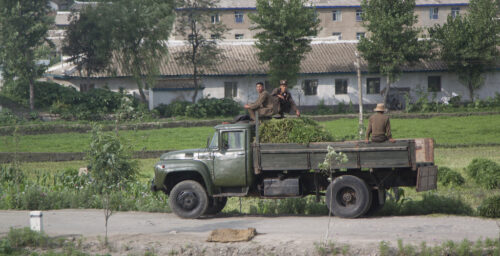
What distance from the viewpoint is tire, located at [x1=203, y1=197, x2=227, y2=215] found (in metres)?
16.0

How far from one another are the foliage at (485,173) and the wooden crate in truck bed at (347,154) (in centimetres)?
609

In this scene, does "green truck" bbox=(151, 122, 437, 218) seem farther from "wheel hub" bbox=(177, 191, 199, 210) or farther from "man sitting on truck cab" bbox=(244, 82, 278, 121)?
"man sitting on truck cab" bbox=(244, 82, 278, 121)

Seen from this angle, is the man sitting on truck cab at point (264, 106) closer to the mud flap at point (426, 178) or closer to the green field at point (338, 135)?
the mud flap at point (426, 178)

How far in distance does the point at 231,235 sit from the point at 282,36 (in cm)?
3787

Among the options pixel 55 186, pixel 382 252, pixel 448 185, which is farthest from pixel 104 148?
pixel 448 185

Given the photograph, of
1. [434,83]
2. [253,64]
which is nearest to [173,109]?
[253,64]

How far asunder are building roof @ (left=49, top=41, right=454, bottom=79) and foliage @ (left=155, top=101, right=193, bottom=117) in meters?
4.00

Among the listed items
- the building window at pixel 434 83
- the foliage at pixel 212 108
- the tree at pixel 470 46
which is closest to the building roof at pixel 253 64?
the building window at pixel 434 83

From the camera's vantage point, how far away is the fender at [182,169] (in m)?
15.4

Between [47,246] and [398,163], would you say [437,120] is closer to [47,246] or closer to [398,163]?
[398,163]

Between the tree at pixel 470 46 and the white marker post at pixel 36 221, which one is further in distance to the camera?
the tree at pixel 470 46

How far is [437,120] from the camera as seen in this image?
43344mm

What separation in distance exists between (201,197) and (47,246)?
12.8ft

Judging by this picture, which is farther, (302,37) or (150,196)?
(302,37)
